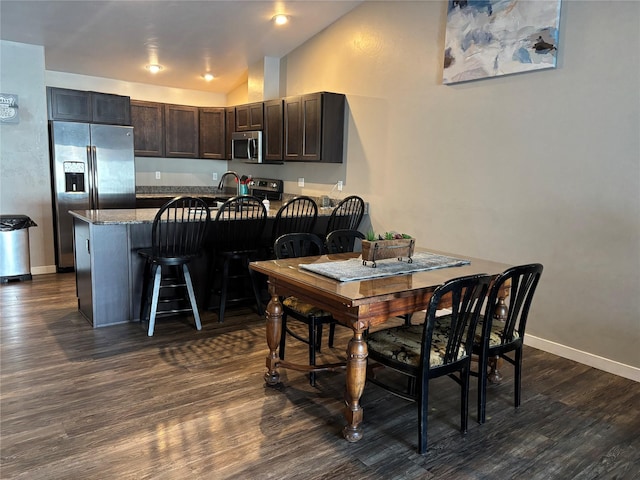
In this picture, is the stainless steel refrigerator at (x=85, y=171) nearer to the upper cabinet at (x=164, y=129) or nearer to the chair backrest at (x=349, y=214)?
the upper cabinet at (x=164, y=129)

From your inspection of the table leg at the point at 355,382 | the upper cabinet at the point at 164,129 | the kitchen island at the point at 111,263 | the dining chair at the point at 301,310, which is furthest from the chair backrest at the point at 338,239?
the upper cabinet at the point at 164,129

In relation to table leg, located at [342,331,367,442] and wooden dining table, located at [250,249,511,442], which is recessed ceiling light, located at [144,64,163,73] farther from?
table leg, located at [342,331,367,442]

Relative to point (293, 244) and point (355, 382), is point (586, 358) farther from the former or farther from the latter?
point (293, 244)

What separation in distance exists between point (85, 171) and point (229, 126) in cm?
214

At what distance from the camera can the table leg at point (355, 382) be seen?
2186 mm

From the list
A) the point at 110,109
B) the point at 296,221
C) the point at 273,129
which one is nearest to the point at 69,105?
the point at 110,109

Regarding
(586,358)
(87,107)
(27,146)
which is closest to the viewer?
(586,358)

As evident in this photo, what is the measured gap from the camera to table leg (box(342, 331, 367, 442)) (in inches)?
86.0

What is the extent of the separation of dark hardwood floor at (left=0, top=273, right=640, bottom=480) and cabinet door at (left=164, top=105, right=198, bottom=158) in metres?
3.95

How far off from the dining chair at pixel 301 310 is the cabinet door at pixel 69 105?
3920 mm

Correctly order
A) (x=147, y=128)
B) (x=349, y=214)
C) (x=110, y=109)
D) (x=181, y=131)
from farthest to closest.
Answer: (x=181, y=131) → (x=147, y=128) → (x=110, y=109) → (x=349, y=214)

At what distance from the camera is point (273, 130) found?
572cm

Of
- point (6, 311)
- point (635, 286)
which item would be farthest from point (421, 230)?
point (6, 311)

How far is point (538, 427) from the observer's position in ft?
7.95
